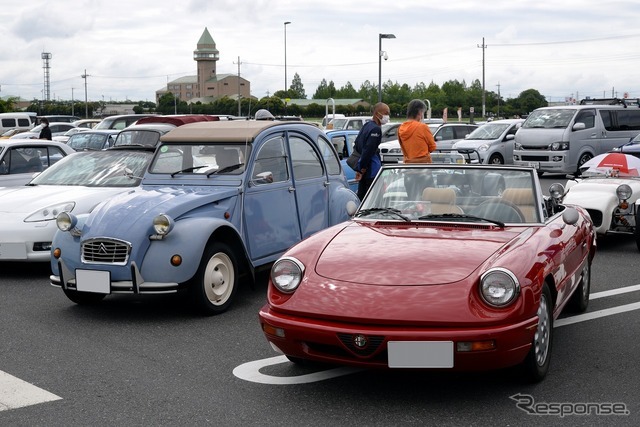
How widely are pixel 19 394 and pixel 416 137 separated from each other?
650 centimetres

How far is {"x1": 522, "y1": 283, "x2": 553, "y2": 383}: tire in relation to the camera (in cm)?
490

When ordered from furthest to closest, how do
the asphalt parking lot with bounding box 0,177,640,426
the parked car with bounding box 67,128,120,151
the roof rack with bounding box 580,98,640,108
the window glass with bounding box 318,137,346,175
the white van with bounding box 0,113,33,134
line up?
the white van with bounding box 0,113,33,134
the roof rack with bounding box 580,98,640,108
the parked car with bounding box 67,128,120,151
the window glass with bounding box 318,137,346,175
the asphalt parking lot with bounding box 0,177,640,426

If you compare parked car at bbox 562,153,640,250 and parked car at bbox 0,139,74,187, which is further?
parked car at bbox 0,139,74,187

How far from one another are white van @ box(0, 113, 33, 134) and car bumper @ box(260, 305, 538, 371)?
3897cm

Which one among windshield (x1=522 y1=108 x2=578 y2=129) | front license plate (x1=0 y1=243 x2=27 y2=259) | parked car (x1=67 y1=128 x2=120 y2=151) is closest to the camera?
front license plate (x1=0 y1=243 x2=27 y2=259)

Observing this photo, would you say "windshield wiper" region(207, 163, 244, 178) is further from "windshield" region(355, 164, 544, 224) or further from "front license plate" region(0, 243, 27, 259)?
"front license plate" region(0, 243, 27, 259)

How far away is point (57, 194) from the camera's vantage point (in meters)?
9.70

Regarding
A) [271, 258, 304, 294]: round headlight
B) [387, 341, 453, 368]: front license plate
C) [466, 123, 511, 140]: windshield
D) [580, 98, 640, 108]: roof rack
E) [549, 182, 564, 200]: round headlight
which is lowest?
[387, 341, 453, 368]: front license plate

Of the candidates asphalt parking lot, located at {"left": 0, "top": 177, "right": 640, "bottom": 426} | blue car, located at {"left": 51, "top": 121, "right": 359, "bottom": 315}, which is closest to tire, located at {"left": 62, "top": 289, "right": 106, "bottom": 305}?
blue car, located at {"left": 51, "top": 121, "right": 359, "bottom": 315}

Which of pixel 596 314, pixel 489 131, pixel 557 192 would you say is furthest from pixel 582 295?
pixel 489 131

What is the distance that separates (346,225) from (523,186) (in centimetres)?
131

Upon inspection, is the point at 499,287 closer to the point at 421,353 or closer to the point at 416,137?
the point at 421,353

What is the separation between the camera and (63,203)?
9414 mm

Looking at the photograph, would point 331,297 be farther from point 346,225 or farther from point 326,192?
point 326,192
